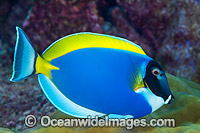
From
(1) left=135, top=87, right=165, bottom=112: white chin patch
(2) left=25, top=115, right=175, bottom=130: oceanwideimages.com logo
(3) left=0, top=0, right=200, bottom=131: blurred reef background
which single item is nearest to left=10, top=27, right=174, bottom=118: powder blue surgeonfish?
(1) left=135, top=87, right=165, bottom=112: white chin patch

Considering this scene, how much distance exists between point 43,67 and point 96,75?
0.98ft

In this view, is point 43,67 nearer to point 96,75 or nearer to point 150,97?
point 96,75

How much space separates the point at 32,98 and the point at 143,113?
194 cm

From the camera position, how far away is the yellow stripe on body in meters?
1.11

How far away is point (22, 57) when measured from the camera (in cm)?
102

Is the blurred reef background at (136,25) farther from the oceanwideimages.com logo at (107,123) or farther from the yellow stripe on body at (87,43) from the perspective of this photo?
the yellow stripe on body at (87,43)

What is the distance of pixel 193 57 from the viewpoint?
337cm

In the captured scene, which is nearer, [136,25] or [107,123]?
[107,123]

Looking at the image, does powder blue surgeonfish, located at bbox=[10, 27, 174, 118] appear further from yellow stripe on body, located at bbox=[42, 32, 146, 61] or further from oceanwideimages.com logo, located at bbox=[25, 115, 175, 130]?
oceanwideimages.com logo, located at bbox=[25, 115, 175, 130]

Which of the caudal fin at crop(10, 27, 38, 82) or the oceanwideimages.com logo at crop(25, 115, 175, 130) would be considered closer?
the caudal fin at crop(10, 27, 38, 82)

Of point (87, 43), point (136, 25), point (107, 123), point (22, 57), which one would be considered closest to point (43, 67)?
point (22, 57)

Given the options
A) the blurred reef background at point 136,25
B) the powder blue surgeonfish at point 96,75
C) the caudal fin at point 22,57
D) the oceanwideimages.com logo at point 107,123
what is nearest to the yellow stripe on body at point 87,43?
Answer: the powder blue surgeonfish at point 96,75

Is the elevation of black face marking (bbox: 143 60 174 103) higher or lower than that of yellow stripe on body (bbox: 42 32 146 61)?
lower

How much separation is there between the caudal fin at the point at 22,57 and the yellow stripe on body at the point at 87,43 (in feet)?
0.44
